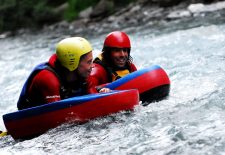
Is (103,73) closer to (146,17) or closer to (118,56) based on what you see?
(118,56)

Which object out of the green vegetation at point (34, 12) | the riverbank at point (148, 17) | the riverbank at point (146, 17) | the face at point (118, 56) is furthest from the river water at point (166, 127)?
the green vegetation at point (34, 12)

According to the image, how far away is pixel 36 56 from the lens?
575 inches

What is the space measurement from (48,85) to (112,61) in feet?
5.01

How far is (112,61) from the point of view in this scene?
21.4ft

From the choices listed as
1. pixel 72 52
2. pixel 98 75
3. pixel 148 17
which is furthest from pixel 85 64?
pixel 148 17

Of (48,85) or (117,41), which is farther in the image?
(117,41)

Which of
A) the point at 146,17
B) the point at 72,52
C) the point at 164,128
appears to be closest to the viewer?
the point at 164,128

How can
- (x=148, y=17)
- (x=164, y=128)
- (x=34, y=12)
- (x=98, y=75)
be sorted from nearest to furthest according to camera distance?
1. (x=164, y=128)
2. (x=98, y=75)
3. (x=148, y=17)
4. (x=34, y=12)

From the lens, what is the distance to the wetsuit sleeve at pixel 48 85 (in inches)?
206

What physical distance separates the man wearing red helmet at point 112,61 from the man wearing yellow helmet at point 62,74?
858 millimetres

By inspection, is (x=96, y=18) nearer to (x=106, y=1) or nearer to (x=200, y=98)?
(x=106, y=1)

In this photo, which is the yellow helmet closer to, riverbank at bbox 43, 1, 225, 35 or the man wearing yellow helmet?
the man wearing yellow helmet

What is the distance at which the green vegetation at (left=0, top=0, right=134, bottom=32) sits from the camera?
30.8 meters

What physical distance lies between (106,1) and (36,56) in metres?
12.8
